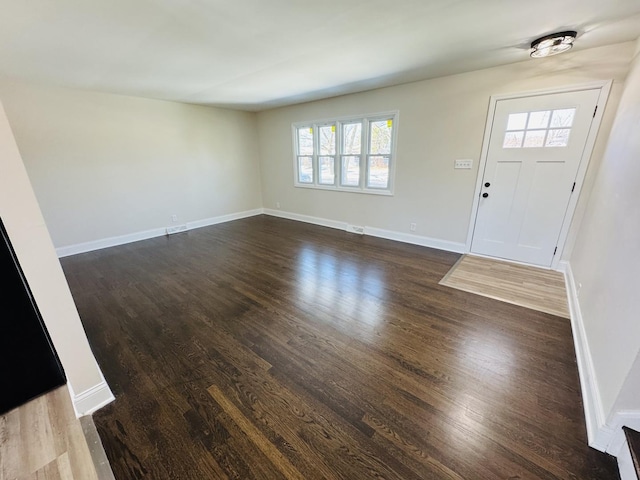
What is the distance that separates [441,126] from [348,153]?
1.70m

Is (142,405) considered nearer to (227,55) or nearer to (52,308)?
(52,308)

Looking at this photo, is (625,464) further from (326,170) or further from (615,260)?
(326,170)

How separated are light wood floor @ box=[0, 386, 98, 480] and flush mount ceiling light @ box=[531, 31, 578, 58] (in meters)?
4.42

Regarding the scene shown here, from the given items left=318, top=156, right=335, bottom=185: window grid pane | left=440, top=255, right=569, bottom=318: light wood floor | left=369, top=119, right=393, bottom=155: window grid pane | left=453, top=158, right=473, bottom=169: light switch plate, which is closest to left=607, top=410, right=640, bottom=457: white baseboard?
left=440, top=255, right=569, bottom=318: light wood floor

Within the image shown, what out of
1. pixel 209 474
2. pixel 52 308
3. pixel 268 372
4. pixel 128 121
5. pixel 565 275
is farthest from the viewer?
pixel 128 121

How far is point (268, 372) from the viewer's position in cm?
181

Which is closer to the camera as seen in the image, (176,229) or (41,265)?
(41,265)

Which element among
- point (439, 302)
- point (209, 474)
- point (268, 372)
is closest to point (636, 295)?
point (439, 302)

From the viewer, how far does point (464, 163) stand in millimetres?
3658

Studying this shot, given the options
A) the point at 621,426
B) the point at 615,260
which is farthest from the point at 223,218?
the point at 621,426

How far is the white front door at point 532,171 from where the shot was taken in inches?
116

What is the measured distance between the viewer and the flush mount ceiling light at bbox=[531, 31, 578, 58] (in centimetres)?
226

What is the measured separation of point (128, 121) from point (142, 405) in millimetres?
4698

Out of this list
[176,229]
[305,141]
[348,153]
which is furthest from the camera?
[305,141]
